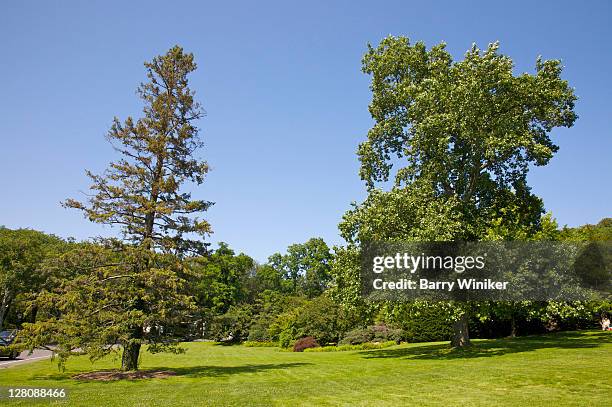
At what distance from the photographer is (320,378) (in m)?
16.2

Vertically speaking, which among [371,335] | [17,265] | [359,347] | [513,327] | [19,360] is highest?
[17,265]

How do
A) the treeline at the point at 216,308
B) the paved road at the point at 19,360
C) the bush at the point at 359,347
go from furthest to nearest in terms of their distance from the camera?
the bush at the point at 359,347 < the paved road at the point at 19,360 < the treeline at the point at 216,308

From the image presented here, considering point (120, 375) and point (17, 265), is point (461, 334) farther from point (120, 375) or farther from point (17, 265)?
point (17, 265)

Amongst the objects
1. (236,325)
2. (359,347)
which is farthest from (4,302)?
(359,347)

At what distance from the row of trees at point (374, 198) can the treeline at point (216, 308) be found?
10 cm

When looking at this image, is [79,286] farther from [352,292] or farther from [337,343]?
[337,343]

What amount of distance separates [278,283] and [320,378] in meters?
70.4

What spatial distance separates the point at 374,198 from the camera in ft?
79.3

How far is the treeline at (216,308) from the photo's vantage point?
1809 centimetres

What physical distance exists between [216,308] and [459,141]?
45.5m

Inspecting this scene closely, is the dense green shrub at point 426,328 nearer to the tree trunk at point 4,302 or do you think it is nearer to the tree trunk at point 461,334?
the tree trunk at point 461,334

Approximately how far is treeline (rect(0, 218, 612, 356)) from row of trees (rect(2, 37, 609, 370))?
0.33 feet

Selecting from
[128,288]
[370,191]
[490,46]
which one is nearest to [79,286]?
[128,288]

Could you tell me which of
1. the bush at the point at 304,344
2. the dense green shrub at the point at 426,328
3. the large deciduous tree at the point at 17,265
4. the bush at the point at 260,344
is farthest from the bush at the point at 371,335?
the large deciduous tree at the point at 17,265
